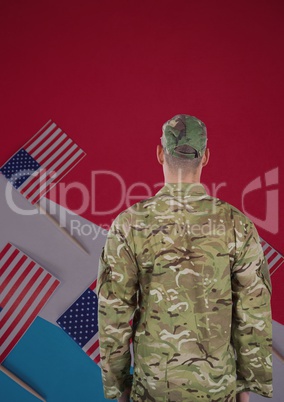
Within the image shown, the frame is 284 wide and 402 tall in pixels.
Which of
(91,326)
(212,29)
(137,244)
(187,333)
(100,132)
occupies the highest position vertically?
(212,29)

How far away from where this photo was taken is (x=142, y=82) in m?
2.28

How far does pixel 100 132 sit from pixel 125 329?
1236 millimetres

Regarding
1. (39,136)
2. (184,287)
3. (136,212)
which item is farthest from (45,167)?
(184,287)

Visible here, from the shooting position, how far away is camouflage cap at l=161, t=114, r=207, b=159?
122cm

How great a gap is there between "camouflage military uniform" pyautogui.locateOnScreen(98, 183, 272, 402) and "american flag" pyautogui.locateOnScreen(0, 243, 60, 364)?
3.31 feet

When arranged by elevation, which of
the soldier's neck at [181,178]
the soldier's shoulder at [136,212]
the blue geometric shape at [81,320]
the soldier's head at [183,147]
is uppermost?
the soldier's head at [183,147]

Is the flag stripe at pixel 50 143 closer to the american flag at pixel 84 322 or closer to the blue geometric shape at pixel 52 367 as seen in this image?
the american flag at pixel 84 322

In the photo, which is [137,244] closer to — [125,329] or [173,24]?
[125,329]

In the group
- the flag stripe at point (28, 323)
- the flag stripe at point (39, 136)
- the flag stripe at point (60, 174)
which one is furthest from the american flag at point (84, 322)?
the flag stripe at point (39, 136)

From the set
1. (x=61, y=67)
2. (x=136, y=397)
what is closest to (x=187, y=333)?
(x=136, y=397)

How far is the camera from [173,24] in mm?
2281

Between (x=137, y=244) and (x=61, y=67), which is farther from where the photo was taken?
(x=61, y=67)

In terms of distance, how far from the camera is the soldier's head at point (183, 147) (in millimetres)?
1216

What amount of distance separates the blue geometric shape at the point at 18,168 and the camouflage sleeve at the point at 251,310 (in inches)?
51.1
